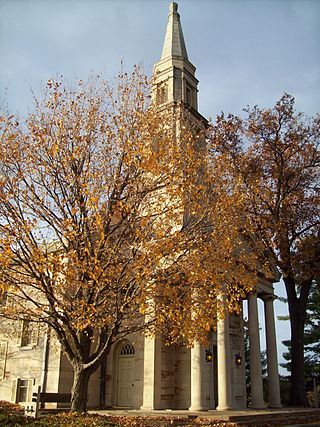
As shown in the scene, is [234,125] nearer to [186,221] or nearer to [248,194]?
[248,194]

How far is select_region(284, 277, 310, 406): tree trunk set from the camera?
22.7 meters

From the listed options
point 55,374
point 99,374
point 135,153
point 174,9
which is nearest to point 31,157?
point 135,153

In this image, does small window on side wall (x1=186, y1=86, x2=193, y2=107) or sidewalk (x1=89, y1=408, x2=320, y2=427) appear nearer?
sidewalk (x1=89, y1=408, x2=320, y2=427)

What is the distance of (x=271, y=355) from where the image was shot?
23891 mm

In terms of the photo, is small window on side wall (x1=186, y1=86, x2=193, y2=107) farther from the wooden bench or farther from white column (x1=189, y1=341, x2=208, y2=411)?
the wooden bench

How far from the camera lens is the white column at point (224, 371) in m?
18.7

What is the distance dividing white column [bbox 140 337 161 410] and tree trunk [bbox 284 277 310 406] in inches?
318

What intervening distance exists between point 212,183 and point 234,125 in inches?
475

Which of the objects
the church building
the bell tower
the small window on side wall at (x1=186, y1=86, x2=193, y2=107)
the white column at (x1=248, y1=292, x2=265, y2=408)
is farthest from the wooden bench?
the small window on side wall at (x1=186, y1=86, x2=193, y2=107)

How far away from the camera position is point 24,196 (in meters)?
12.1

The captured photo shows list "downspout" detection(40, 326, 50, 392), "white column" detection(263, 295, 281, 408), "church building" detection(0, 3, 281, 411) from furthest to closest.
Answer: "white column" detection(263, 295, 281, 408), "downspout" detection(40, 326, 50, 392), "church building" detection(0, 3, 281, 411)

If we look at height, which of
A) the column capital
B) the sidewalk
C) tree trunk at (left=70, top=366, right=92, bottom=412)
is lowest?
the sidewalk

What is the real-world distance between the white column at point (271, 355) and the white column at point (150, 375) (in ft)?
23.6

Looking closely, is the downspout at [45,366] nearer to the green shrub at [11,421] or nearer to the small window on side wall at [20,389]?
the small window on side wall at [20,389]
